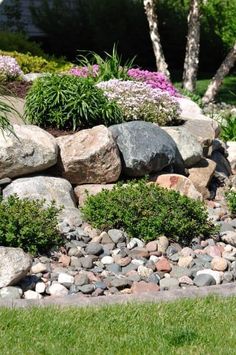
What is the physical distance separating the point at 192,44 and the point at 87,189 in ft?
22.6

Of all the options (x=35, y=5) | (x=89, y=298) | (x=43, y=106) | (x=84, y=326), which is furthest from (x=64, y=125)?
(x=35, y=5)

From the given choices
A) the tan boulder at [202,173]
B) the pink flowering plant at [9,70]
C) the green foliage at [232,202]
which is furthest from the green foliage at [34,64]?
the green foliage at [232,202]

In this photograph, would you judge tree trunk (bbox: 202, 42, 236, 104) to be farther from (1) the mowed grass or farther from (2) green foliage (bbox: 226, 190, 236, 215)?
(1) the mowed grass

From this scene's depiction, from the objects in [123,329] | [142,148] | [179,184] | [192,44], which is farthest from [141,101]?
[192,44]

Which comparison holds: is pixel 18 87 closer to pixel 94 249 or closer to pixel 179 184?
pixel 179 184

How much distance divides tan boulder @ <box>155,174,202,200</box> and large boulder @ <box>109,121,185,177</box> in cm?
13

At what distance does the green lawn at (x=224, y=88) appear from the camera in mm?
18019

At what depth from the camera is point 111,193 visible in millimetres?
7805

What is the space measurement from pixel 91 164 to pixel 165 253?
160 cm

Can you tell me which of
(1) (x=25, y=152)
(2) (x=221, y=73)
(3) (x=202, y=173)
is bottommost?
(2) (x=221, y=73)

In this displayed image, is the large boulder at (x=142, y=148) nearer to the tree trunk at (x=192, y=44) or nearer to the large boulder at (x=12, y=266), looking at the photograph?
the large boulder at (x=12, y=266)

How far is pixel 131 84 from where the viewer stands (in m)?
10.1

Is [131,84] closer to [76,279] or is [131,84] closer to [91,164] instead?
→ [91,164]

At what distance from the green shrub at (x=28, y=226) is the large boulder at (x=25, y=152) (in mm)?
913
